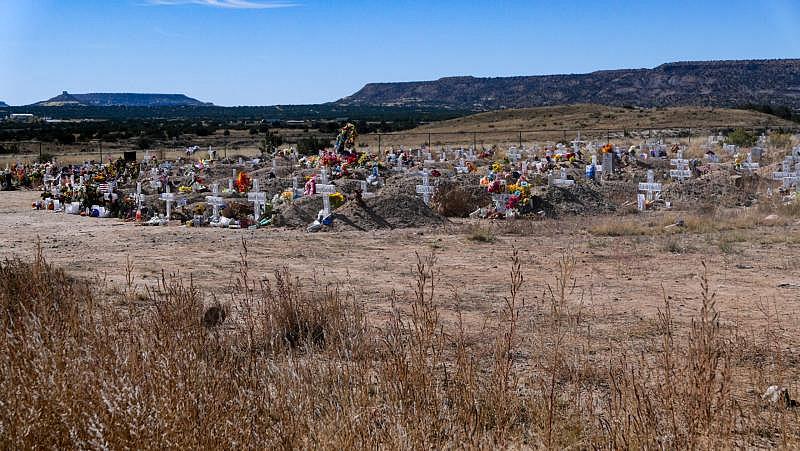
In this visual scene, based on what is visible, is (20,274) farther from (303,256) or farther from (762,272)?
(762,272)

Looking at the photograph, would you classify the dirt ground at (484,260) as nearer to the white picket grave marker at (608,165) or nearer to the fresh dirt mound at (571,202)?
the fresh dirt mound at (571,202)

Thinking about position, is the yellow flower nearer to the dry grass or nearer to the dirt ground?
the dirt ground

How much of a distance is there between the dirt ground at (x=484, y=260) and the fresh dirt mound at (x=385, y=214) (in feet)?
2.16

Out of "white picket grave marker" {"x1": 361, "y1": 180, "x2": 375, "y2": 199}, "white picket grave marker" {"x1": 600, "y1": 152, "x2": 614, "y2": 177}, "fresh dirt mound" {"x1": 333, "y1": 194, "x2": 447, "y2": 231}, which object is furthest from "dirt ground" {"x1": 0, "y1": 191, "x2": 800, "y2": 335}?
"white picket grave marker" {"x1": 600, "y1": 152, "x2": 614, "y2": 177}

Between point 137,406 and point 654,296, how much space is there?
270 inches

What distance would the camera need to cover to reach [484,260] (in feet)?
39.0

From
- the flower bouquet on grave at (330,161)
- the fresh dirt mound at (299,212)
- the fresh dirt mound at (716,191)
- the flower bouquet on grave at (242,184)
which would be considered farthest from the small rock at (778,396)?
the flower bouquet on grave at (330,161)

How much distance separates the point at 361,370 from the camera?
4.51 metres

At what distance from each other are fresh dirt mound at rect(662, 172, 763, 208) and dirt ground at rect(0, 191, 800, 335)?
14.1ft

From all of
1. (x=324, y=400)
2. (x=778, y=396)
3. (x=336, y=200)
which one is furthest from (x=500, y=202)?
(x=324, y=400)

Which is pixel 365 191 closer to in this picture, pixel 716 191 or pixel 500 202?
pixel 500 202

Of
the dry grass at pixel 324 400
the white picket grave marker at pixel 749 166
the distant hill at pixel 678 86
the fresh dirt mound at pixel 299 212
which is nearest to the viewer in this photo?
the dry grass at pixel 324 400

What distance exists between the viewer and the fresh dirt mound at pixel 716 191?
2000 centimetres

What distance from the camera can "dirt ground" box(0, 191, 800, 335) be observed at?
29.2 ft
